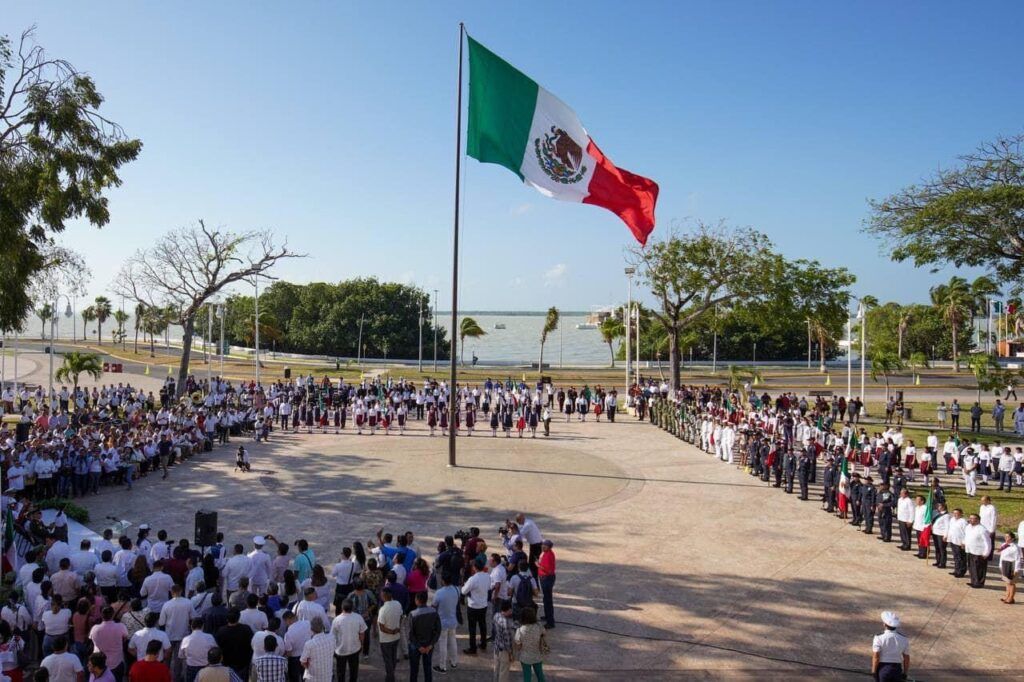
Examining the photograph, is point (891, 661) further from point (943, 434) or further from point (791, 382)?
point (791, 382)

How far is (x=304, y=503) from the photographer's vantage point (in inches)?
689

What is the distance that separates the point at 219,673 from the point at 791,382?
179ft

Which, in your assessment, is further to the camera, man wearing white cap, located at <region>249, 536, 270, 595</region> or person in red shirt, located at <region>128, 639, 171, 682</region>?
man wearing white cap, located at <region>249, 536, 270, 595</region>

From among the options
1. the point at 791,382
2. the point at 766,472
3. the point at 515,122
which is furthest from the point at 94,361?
the point at 791,382

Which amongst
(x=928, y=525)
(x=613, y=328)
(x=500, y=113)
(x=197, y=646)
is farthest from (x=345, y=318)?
(x=197, y=646)

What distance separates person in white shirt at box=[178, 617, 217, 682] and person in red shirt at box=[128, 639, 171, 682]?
58 centimetres

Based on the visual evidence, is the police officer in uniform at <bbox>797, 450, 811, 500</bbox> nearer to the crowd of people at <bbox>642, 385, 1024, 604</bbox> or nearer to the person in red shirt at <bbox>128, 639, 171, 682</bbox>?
the crowd of people at <bbox>642, 385, 1024, 604</bbox>

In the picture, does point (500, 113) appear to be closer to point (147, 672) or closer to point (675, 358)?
point (147, 672)

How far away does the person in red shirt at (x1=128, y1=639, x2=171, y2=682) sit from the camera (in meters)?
7.00

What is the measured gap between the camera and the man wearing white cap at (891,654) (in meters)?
7.89

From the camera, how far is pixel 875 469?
22.7m

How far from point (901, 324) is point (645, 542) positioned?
2596 inches

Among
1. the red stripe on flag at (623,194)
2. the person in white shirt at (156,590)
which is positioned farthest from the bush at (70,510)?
the red stripe on flag at (623,194)

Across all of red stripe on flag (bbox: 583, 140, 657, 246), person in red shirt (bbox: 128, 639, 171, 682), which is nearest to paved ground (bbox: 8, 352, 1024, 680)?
person in red shirt (bbox: 128, 639, 171, 682)
